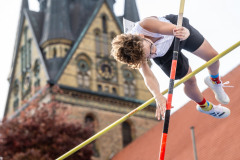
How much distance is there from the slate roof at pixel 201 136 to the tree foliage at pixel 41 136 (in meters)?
2.53

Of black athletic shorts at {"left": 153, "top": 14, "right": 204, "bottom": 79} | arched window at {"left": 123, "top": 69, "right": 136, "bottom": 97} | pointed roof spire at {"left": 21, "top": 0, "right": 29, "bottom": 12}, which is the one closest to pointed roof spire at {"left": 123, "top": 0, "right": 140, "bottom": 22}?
arched window at {"left": 123, "top": 69, "right": 136, "bottom": 97}

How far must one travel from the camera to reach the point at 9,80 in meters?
33.5

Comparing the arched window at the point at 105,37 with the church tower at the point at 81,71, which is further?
the arched window at the point at 105,37

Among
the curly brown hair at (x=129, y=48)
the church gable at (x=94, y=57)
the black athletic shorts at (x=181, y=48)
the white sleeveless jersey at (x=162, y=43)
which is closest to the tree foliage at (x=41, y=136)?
the church gable at (x=94, y=57)

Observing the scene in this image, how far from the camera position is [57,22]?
99.4 ft

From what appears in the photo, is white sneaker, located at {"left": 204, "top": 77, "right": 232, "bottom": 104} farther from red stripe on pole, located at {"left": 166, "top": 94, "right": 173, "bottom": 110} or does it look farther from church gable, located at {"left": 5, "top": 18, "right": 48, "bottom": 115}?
church gable, located at {"left": 5, "top": 18, "right": 48, "bottom": 115}

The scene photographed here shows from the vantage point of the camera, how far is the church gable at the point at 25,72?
97.1 ft

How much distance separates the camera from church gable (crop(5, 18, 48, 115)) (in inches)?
1165

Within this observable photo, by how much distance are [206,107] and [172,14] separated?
4.56 ft

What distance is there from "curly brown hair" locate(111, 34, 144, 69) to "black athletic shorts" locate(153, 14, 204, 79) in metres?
0.60

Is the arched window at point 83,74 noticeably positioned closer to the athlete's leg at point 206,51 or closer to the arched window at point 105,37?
the arched window at point 105,37

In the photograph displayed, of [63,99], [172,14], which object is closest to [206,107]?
[172,14]

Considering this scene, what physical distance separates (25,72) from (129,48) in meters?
26.1

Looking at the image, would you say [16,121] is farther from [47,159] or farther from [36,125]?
[47,159]
